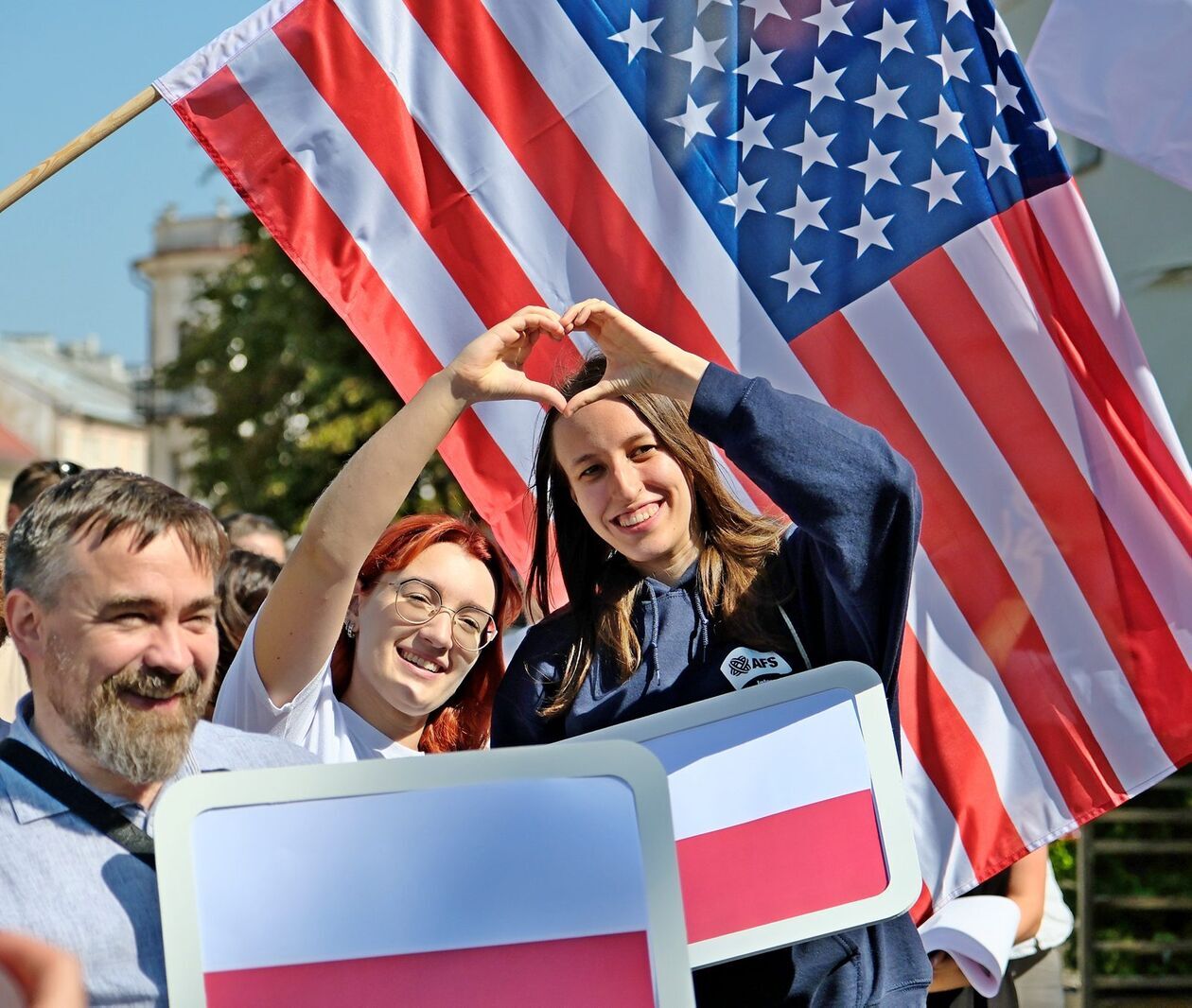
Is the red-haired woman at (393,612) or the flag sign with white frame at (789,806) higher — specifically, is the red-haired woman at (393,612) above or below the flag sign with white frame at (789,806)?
above

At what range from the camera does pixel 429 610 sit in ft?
11.1

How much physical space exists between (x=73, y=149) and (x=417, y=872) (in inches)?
75.5

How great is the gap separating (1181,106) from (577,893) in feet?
9.50

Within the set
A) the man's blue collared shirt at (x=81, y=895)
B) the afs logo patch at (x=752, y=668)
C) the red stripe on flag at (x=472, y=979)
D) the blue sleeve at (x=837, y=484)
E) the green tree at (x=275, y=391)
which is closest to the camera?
the red stripe on flag at (x=472, y=979)

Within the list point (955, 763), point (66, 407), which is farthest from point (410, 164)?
point (66, 407)

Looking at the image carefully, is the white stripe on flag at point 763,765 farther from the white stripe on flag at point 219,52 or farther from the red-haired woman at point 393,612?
the white stripe on flag at point 219,52

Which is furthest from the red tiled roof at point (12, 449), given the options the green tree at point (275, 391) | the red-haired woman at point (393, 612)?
the red-haired woman at point (393, 612)

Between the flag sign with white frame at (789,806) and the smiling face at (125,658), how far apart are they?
0.58m

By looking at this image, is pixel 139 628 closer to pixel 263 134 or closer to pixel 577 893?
pixel 577 893

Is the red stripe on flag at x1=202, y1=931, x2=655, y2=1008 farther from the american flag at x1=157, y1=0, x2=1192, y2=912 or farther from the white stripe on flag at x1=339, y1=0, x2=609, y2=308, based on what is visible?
the white stripe on flag at x1=339, y1=0, x2=609, y2=308

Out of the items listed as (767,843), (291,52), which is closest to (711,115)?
(291,52)

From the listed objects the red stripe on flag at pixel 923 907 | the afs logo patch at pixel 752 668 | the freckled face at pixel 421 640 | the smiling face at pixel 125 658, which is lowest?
the red stripe on flag at pixel 923 907

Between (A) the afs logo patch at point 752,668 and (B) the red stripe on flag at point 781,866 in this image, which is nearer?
(B) the red stripe on flag at point 781,866

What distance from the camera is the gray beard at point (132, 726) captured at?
6.95ft
